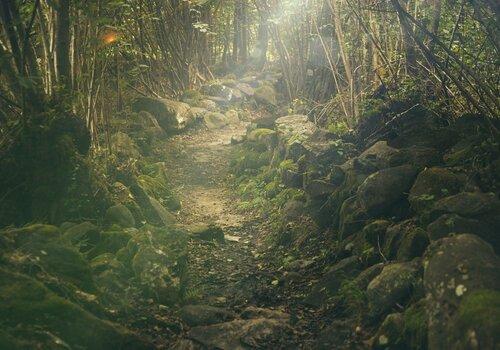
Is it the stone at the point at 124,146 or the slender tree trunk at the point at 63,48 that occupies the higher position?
the slender tree trunk at the point at 63,48

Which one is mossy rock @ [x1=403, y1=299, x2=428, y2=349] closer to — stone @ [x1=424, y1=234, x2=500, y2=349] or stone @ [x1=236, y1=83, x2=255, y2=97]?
stone @ [x1=424, y1=234, x2=500, y2=349]

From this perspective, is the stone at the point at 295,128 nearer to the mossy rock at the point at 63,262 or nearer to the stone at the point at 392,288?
the stone at the point at 392,288

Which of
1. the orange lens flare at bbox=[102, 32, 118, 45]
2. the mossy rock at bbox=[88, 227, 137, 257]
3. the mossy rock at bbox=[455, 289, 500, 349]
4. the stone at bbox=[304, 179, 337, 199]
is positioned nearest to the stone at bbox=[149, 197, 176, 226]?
the mossy rock at bbox=[88, 227, 137, 257]

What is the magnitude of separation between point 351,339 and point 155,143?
28.6ft

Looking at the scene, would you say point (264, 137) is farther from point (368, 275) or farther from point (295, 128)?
point (368, 275)

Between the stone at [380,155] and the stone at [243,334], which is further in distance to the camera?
the stone at [380,155]

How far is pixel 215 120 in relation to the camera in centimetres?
1515

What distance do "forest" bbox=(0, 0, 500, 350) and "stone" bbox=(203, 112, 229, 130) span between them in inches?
181

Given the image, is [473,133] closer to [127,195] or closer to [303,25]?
[127,195]

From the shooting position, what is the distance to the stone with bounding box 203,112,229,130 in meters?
14.8

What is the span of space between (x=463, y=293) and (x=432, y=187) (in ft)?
5.86

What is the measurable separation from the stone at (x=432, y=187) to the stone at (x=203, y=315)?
221 cm

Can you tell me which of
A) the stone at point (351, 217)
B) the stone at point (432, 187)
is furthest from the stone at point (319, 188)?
the stone at point (432, 187)

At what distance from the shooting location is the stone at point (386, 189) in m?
5.35
